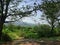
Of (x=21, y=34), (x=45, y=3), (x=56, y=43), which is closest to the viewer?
(x=56, y=43)

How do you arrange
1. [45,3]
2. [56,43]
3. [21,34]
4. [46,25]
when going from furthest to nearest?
1. [46,25]
2. [21,34]
3. [45,3]
4. [56,43]

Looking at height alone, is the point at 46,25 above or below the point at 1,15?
below

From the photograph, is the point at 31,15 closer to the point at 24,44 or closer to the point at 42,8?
the point at 42,8

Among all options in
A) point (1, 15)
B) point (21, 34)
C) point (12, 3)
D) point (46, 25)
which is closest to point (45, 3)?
point (12, 3)

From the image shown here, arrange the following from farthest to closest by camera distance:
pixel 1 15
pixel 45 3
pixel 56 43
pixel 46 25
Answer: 1. pixel 46 25
2. pixel 1 15
3. pixel 45 3
4. pixel 56 43

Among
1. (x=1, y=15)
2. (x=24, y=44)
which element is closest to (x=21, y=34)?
(x=1, y=15)

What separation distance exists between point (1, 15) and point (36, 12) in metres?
2.86

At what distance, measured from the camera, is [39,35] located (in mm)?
25578

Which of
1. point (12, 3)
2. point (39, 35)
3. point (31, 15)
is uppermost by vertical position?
point (12, 3)

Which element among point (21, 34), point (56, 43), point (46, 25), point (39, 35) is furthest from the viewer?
point (46, 25)

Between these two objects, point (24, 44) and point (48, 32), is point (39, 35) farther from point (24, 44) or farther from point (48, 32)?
point (24, 44)

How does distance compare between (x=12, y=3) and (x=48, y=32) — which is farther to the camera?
(x=48, y=32)

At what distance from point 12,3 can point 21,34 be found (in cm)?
863

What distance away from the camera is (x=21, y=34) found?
23.4 metres
